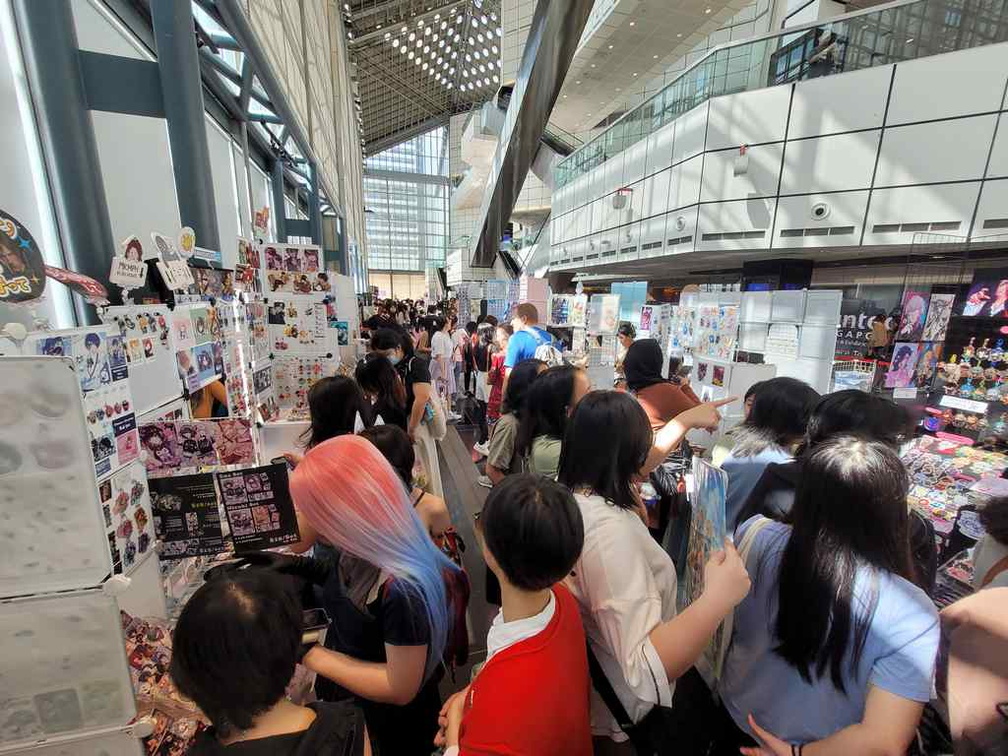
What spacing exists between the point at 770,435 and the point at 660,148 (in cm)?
1082

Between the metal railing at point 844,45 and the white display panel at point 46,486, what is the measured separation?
1132 centimetres

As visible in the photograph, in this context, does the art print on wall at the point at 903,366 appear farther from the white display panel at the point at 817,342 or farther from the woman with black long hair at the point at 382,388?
the woman with black long hair at the point at 382,388

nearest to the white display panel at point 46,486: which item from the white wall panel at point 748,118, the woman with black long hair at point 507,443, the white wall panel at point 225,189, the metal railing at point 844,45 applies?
the woman with black long hair at point 507,443

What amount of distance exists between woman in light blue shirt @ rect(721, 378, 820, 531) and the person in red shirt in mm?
1357

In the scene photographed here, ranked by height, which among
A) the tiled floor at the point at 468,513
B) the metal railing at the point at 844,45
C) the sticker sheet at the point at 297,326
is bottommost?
the tiled floor at the point at 468,513

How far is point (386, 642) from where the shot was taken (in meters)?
1.17

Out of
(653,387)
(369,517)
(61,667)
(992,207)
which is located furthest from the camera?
(992,207)

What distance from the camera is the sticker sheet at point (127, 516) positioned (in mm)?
1247

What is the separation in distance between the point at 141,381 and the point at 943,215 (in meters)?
10.8

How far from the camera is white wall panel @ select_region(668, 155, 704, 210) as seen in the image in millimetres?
9211

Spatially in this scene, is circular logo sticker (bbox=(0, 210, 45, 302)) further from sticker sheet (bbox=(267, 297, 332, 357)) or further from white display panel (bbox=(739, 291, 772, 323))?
white display panel (bbox=(739, 291, 772, 323))

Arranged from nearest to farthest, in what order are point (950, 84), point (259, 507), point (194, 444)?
point (259, 507) < point (194, 444) < point (950, 84)

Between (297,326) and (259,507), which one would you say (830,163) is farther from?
(259,507)

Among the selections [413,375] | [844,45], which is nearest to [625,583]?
[413,375]
